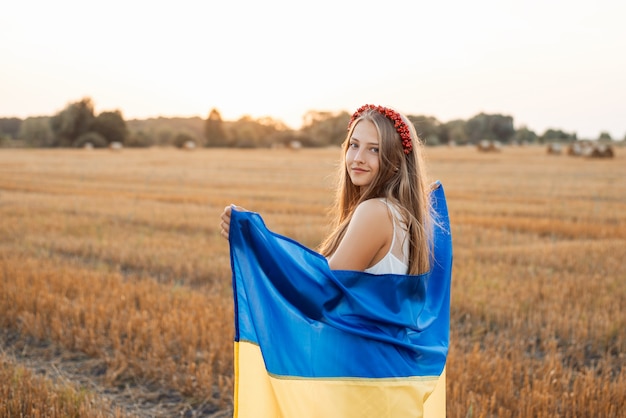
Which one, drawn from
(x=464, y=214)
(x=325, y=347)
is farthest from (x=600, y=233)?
(x=325, y=347)

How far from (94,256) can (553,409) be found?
24.2ft

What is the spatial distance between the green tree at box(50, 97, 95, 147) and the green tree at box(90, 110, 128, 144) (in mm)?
675

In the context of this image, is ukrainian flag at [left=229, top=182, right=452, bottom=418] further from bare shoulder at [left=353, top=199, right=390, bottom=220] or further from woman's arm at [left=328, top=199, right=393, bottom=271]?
bare shoulder at [left=353, top=199, right=390, bottom=220]

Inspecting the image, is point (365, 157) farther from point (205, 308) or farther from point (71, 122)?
point (71, 122)

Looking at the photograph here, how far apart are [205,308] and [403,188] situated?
13.4ft

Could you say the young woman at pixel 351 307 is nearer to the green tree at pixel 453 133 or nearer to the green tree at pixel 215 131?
the green tree at pixel 215 131

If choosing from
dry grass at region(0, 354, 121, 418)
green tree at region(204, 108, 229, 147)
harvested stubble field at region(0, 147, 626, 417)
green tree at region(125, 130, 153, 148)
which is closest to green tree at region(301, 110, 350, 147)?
green tree at region(204, 108, 229, 147)

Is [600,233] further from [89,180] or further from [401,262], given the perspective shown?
[89,180]

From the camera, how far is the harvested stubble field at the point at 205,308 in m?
4.71

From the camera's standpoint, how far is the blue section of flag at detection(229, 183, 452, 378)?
2.64m

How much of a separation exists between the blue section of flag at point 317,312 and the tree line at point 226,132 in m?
52.7

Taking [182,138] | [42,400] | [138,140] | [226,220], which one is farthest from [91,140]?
[226,220]

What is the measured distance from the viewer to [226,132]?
7581 centimetres

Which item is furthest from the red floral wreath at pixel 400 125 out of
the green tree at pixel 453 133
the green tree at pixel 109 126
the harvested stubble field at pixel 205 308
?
the green tree at pixel 453 133
